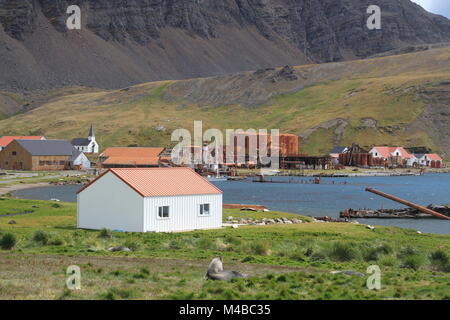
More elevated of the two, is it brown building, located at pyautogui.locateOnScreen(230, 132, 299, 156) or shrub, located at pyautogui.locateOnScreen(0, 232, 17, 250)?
brown building, located at pyautogui.locateOnScreen(230, 132, 299, 156)

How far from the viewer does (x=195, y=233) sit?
38812mm

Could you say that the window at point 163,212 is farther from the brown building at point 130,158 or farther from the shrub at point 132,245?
the brown building at point 130,158

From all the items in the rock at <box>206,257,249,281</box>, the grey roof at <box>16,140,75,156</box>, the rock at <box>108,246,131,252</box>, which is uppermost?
the grey roof at <box>16,140,75,156</box>

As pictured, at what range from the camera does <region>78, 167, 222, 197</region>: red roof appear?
40.5 m

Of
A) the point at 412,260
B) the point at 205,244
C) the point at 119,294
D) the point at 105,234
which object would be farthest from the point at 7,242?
the point at 412,260

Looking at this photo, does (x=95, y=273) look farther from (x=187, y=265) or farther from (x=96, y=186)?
(x=96, y=186)

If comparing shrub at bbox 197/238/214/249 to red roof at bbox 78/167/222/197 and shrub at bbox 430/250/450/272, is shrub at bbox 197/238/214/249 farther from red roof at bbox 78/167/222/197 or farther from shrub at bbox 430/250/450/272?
shrub at bbox 430/250/450/272

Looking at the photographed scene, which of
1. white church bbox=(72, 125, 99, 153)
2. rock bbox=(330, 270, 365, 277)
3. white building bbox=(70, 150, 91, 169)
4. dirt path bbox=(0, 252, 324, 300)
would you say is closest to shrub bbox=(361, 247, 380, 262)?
dirt path bbox=(0, 252, 324, 300)

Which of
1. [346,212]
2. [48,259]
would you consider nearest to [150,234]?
[48,259]

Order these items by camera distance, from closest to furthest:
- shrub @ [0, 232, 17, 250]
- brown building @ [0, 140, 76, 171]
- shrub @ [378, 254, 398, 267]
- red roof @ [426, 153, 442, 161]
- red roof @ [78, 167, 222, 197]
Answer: shrub @ [378, 254, 398, 267], shrub @ [0, 232, 17, 250], red roof @ [78, 167, 222, 197], brown building @ [0, 140, 76, 171], red roof @ [426, 153, 442, 161]

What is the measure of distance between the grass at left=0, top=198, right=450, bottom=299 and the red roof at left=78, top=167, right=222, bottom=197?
11.2 feet

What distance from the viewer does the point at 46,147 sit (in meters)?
152

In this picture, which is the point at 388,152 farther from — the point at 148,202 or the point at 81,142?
the point at 148,202
